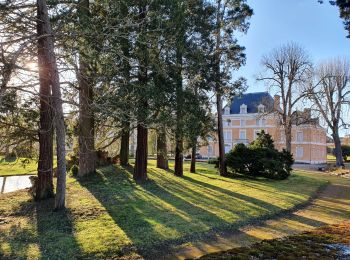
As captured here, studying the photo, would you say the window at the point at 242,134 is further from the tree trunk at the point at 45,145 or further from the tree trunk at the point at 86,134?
the tree trunk at the point at 45,145

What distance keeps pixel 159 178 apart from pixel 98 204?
6.48 metres

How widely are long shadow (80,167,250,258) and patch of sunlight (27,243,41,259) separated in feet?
5.95

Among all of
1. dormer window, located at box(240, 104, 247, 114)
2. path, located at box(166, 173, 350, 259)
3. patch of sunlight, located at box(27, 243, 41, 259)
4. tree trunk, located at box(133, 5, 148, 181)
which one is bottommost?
path, located at box(166, 173, 350, 259)

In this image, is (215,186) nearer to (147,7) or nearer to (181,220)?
(181,220)

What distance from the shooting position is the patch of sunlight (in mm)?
6387

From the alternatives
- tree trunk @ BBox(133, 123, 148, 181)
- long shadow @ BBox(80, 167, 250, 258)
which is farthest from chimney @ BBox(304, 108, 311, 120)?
long shadow @ BBox(80, 167, 250, 258)

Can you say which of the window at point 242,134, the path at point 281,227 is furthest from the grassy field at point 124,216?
the window at point 242,134

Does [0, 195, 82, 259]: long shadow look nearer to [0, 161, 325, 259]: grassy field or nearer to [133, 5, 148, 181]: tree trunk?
[0, 161, 325, 259]: grassy field

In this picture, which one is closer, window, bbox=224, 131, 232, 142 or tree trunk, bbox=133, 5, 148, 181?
tree trunk, bbox=133, 5, 148, 181

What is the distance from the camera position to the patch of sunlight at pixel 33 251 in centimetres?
639

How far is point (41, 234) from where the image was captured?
25.4 ft

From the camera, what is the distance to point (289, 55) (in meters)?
33.1

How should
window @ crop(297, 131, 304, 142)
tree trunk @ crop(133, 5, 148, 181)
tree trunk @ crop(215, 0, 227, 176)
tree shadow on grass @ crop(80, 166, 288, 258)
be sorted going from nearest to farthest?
tree shadow on grass @ crop(80, 166, 288, 258) < tree trunk @ crop(133, 5, 148, 181) < tree trunk @ crop(215, 0, 227, 176) < window @ crop(297, 131, 304, 142)

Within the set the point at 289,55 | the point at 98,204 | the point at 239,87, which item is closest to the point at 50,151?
the point at 98,204
